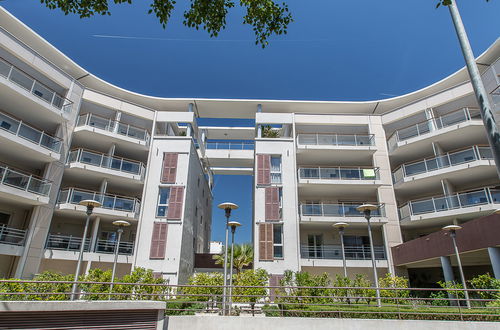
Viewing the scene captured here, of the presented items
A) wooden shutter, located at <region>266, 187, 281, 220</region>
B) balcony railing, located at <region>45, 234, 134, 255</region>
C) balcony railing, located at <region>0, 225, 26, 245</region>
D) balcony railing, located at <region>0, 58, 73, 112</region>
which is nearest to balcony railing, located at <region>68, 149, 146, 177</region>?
balcony railing, located at <region>0, 58, 73, 112</region>

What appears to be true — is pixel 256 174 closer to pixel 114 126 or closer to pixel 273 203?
pixel 273 203

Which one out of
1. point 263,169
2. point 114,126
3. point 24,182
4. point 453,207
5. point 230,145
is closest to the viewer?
point 24,182

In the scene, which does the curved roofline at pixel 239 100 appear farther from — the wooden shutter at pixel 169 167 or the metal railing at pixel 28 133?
the wooden shutter at pixel 169 167

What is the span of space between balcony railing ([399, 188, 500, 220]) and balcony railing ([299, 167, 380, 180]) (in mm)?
3278

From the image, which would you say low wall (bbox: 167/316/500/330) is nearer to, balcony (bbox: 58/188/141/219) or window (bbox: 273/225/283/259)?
window (bbox: 273/225/283/259)

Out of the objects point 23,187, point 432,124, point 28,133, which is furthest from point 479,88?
point 28,133

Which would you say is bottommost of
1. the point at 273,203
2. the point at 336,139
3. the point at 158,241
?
the point at 158,241

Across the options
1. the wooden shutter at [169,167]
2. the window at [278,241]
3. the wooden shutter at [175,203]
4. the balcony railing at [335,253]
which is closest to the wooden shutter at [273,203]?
the window at [278,241]

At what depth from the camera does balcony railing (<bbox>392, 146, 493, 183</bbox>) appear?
64.0 ft

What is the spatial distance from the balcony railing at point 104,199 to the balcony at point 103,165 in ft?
4.95

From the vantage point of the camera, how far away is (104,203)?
Result: 2028 cm

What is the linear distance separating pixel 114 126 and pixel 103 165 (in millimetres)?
3324

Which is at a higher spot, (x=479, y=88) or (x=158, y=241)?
(x=479, y=88)

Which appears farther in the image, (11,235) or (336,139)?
(336,139)
